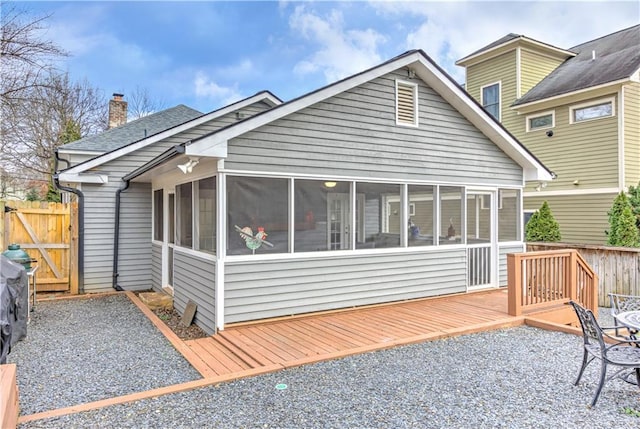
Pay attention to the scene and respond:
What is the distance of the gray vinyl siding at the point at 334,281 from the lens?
550cm

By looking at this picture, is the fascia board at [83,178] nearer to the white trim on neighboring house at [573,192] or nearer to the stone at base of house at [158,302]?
the stone at base of house at [158,302]

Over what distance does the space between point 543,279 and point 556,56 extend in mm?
11700

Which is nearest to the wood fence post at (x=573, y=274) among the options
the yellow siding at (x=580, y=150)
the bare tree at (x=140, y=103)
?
the yellow siding at (x=580, y=150)

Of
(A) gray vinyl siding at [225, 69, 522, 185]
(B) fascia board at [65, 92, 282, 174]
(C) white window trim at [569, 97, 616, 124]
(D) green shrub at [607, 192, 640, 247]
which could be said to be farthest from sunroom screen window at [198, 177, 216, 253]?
(C) white window trim at [569, 97, 616, 124]

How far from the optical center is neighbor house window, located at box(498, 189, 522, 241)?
26.7 feet

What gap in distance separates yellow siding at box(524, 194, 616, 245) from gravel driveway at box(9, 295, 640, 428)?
7711mm

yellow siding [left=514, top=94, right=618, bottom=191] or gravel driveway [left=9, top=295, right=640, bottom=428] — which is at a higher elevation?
Result: yellow siding [left=514, top=94, right=618, bottom=191]

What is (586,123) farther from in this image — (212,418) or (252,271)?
(212,418)

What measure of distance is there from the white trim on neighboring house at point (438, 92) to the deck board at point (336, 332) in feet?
7.90

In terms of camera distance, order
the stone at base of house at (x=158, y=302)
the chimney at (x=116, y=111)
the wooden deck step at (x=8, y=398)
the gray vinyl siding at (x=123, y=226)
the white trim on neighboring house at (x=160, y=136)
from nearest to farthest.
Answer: the wooden deck step at (x=8, y=398)
the stone at base of house at (x=158, y=302)
the white trim on neighboring house at (x=160, y=136)
the gray vinyl siding at (x=123, y=226)
the chimney at (x=116, y=111)

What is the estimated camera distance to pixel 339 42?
15.0m

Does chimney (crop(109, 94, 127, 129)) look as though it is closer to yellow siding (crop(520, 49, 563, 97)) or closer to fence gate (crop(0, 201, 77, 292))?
fence gate (crop(0, 201, 77, 292))

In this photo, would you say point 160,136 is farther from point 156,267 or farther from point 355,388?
point 355,388

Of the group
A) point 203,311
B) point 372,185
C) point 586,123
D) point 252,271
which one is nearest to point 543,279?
point 372,185
